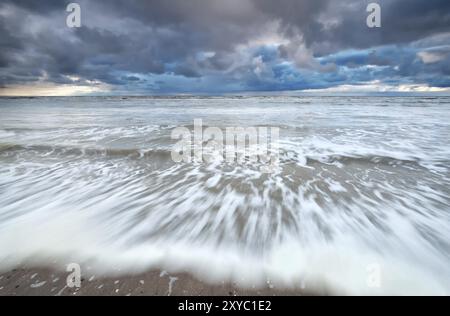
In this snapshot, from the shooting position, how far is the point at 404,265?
1.96m

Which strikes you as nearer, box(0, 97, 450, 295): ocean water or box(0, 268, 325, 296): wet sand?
box(0, 268, 325, 296): wet sand

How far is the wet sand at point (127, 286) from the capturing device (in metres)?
1.67

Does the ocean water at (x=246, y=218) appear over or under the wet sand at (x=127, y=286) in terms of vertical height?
over

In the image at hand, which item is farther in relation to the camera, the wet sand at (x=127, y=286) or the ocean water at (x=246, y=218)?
the ocean water at (x=246, y=218)

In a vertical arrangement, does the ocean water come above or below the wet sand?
above

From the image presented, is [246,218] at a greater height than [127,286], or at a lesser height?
greater

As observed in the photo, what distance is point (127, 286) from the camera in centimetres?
172

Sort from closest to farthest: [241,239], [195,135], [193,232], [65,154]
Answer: [241,239]
[193,232]
[65,154]
[195,135]

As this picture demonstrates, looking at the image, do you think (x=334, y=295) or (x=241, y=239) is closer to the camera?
(x=334, y=295)

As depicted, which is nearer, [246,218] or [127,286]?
[127,286]

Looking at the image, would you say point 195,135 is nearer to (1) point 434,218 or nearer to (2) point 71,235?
(2) point 71,235

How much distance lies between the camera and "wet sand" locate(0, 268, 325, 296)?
1.67m

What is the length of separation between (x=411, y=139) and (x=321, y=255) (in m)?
6.83
